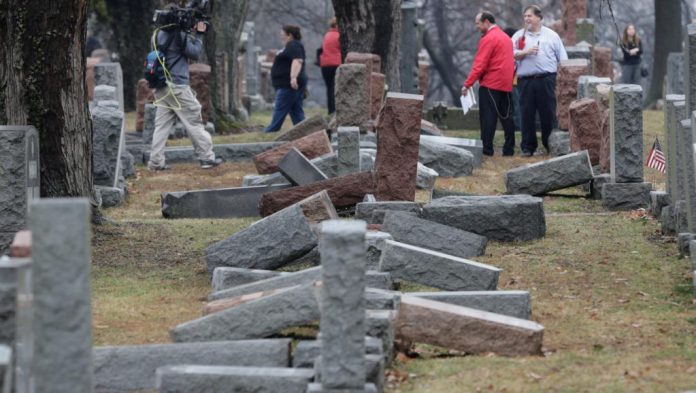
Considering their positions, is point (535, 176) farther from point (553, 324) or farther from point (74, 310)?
point (74, 310)

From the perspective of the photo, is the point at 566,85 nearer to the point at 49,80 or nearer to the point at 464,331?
the point at 49,80

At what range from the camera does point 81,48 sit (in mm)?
10820

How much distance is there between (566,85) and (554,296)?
9.12 meters

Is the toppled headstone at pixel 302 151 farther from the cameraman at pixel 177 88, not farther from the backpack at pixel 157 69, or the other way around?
the backpack at pixel 157 69

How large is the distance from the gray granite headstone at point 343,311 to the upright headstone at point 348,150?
7.24m

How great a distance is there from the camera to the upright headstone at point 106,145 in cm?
1392

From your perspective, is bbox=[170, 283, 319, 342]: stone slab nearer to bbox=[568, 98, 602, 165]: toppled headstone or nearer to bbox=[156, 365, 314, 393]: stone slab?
bbox=[156, 365, 314, 393]: stone slab

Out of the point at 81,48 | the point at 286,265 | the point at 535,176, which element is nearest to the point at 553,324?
the point at 286,265

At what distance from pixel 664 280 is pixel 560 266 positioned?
836mm

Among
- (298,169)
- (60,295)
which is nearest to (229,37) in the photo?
(298,169)

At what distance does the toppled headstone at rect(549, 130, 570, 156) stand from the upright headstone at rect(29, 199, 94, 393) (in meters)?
11.9

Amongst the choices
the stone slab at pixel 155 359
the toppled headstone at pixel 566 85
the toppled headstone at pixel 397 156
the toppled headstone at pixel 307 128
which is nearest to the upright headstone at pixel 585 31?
the toppled headstone at pixel 566 85

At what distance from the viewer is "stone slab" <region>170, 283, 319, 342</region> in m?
7.00

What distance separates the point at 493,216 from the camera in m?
10.7
